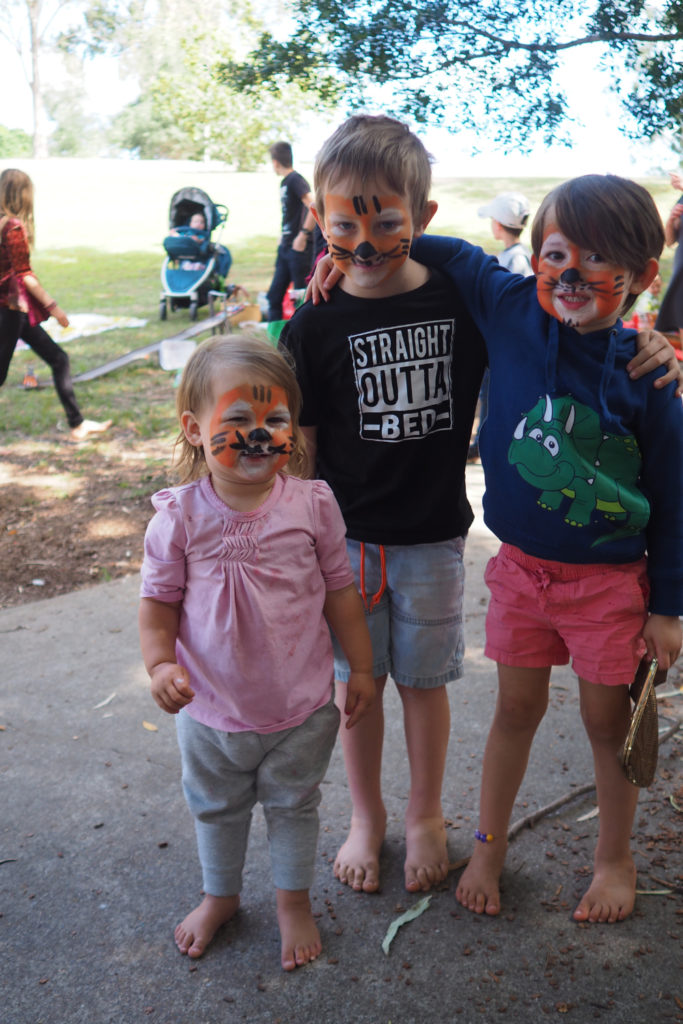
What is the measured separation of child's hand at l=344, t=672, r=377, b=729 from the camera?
1940 mm

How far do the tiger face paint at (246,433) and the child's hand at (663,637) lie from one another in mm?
797

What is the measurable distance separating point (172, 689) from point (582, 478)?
0.86 m

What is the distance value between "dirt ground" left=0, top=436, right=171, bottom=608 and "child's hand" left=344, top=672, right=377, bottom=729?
2.50 meters

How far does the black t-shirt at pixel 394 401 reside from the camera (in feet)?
6.44

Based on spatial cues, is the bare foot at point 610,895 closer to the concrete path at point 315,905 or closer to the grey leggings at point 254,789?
the concrete path at point 315,905

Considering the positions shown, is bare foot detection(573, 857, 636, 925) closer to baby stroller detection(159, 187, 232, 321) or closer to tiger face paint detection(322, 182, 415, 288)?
tiger face paint detection(322, 182, 415, 288)

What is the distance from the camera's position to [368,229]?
1857 millimetres

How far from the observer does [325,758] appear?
76.1 inches

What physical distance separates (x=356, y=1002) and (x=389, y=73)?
6.15 ft

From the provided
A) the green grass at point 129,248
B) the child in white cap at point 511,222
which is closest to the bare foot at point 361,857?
the green grass at point 129,248

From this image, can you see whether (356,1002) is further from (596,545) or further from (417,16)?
(417,16)

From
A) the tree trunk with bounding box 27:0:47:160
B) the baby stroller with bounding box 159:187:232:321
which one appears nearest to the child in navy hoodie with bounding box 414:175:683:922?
the tree trunk with bounding box 27:0:47:160

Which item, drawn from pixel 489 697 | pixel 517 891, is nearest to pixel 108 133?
pixel 489 697

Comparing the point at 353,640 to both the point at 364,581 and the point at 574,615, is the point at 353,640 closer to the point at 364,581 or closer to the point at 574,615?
the point at 364,581
